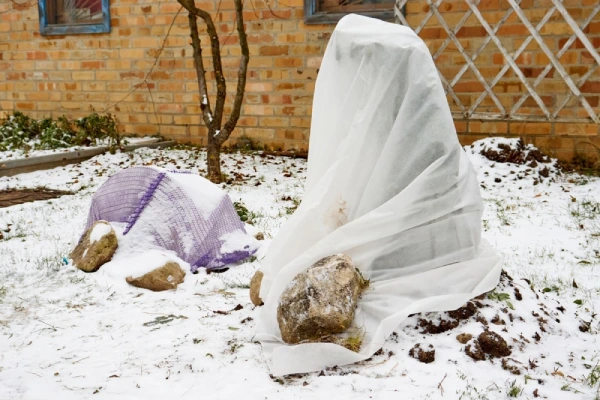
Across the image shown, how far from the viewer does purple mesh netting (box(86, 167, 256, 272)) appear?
3498 mm

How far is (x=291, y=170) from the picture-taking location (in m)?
6.37

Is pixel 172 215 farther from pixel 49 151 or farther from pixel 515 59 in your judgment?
pixel 49 151

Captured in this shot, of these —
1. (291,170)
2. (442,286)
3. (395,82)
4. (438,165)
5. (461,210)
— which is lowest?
(291,170)

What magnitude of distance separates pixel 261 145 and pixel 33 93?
12.2ft

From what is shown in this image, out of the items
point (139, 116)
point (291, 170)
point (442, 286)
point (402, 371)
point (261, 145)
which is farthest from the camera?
point (139, 116)

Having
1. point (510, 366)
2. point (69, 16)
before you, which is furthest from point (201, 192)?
point (69, 16)

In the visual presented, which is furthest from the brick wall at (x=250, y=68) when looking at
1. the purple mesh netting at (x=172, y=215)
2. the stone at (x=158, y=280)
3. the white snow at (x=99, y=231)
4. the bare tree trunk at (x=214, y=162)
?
the stone at (x=158, y=280)

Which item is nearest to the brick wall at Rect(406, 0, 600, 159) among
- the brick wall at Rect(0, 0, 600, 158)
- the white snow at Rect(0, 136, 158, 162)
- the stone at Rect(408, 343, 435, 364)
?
the brick wall at Rect(0, 0, 600, 158)

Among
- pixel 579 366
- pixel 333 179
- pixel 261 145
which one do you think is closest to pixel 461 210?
pixel 333 179

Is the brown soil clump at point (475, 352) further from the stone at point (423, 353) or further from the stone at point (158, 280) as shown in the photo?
the stone at point (158, 280)

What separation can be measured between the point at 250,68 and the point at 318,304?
5.32 meters

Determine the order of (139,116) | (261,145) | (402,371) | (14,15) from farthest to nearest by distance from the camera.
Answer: (14,15), (139,116), (261,145), (402,371)

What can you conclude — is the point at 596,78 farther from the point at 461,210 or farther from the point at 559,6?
the point at 461,210

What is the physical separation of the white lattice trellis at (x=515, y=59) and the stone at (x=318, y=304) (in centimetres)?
419
